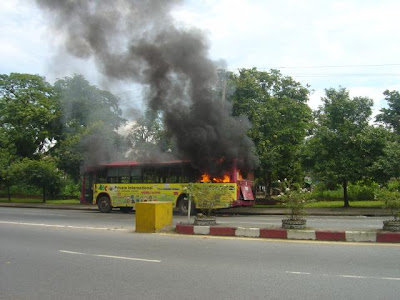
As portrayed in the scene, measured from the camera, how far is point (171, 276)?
571 cm

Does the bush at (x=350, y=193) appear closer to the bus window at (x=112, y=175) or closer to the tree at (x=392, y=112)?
the tree at (x=392, y=112)

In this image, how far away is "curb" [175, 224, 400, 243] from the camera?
329 inches

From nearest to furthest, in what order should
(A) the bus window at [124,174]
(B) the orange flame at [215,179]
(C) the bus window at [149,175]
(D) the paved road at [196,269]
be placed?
(D) the paved road at [196,269] < (B) the orange flame at [215,179] < (C) the bus window at [149,175] < (A) the bus window at [124,174]

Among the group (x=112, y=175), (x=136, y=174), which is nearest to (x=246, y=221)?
(x=136, y=174)

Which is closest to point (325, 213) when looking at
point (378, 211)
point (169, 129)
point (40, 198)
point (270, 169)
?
point (378, 211)

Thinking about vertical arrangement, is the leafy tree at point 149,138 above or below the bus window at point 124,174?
above

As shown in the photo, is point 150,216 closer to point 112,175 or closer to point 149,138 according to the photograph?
point 112,175

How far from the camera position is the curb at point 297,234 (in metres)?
8.35

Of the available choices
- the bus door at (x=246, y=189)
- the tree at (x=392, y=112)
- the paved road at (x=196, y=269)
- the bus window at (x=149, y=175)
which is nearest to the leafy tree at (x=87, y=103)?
the bus window at (x=149, y=175)

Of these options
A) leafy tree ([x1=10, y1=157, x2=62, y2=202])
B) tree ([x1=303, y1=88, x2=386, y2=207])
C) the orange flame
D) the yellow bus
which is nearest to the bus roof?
the yellow bus

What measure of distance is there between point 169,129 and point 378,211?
11.1 metres

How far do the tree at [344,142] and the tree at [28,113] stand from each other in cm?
2694

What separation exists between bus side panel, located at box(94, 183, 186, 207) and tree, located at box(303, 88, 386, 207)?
7559 millimetres

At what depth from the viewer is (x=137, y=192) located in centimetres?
1952
